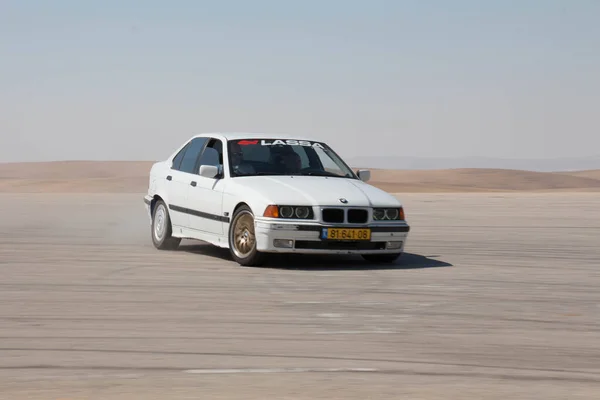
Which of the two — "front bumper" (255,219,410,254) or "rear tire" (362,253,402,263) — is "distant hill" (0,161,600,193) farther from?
"front bumper" (255,219,410,254)

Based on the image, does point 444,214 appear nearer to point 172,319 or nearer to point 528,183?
point 172,319

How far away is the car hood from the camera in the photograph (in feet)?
40.4

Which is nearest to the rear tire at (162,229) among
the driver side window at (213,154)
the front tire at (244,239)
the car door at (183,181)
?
the car door at (183,181)

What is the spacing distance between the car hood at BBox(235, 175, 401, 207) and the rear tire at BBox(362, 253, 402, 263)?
64 centimetres

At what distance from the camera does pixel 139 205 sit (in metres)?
30.0

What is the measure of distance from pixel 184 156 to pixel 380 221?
3248mm

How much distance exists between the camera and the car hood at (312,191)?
1231 cm

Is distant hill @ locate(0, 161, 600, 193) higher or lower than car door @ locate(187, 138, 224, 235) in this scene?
lower

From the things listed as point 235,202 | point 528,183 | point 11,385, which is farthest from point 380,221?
point 528,183

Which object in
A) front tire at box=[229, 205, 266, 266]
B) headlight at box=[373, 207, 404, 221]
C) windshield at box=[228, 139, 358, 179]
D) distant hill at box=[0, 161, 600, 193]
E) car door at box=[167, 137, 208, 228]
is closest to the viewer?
front tire at box=[229, 205, 266, 266]

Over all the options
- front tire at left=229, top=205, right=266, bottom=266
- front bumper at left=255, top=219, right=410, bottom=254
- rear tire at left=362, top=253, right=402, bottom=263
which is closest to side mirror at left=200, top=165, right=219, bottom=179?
front tire at left=229, top=205, right=266, bottom=266

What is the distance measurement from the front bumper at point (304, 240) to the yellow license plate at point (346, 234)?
0.14ft

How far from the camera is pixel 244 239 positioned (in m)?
12.6

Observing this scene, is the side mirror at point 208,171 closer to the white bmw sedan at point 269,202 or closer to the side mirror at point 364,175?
the white bmw sedan at point 269,202
